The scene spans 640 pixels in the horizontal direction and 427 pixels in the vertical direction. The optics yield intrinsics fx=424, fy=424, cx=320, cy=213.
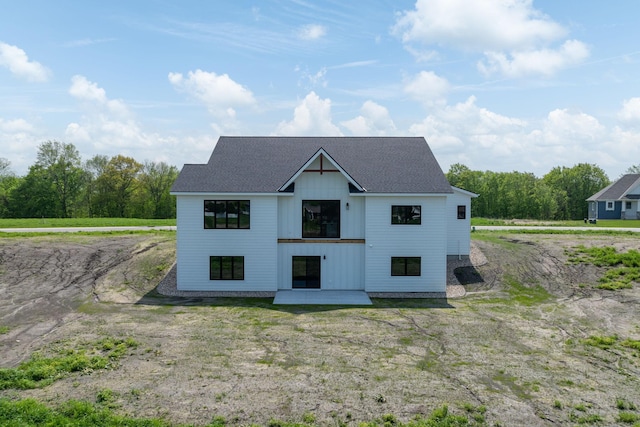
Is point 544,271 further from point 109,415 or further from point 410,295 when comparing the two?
point 109,415

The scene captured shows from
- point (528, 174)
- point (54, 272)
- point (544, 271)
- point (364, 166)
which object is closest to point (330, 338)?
point (364, 166)

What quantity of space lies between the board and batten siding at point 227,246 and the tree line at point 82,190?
49.6 meters

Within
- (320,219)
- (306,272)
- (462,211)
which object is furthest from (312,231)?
(462,211)

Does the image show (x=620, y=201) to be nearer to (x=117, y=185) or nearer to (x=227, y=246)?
(x=227, y=246)

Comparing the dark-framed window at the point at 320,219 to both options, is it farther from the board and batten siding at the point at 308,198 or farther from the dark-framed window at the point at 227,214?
the dark-framed window at the point at 227,214

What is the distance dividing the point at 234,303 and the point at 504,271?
15813mm

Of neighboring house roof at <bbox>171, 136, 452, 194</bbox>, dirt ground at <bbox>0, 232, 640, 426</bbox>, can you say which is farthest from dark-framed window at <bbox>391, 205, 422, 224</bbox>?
dirt ground at <bbox>0, 232, 640, 426</bbox>

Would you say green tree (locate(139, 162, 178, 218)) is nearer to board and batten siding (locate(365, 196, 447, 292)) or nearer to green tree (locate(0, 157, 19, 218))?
green tree (locate(0, 157, 19, 218))

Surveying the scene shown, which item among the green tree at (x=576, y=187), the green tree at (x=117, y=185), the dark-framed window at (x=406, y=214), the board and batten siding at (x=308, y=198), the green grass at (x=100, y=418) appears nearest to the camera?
the green grass at (x=100, y=418)

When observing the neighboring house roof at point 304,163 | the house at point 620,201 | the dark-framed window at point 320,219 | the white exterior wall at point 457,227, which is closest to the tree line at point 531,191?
the house at point 620,201

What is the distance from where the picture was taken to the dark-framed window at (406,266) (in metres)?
22.3

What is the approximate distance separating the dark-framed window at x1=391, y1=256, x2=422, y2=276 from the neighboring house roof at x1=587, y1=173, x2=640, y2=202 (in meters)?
49.1

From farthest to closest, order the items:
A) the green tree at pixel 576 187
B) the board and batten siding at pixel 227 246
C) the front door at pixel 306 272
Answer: the green tree at pixel 576 187 < the front door at pixel 306 272 < the board and batten siding at pixel 227 246

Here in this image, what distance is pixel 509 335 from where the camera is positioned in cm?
1573
